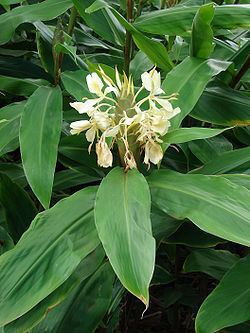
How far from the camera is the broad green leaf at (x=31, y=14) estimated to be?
1.09m

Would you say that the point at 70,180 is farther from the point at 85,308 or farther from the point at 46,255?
the point at 46,255

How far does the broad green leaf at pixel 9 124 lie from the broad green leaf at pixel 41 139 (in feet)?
0.15

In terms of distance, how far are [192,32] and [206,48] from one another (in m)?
0.05

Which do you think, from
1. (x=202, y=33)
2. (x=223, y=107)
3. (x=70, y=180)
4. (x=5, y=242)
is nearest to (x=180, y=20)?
(x=202, y=33)

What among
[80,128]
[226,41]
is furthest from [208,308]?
[226,41]

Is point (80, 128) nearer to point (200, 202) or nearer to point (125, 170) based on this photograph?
point (125, 170)

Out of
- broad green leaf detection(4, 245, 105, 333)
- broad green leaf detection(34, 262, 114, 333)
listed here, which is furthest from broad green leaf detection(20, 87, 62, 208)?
broad green leaf detection(34, 262, 114, 333)

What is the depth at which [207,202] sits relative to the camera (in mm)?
752

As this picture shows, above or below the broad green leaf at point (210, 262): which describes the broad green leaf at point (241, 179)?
above

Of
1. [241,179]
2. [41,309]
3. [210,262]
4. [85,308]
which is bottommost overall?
[210,262]

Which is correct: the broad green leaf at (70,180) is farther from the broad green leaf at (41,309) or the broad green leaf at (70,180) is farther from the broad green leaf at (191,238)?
the broad green leaf at (41,309)

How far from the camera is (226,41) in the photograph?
4.33ft

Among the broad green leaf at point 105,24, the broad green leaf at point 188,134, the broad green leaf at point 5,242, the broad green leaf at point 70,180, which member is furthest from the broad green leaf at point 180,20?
the broad green leaf at point 5,242

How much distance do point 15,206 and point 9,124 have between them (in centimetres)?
18
